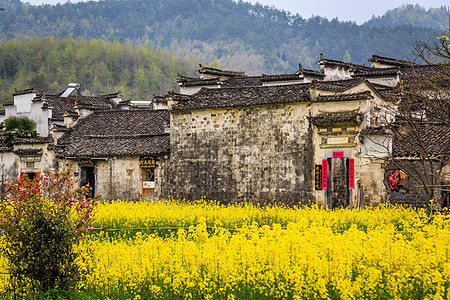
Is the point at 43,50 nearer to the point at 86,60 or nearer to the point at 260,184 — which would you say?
the point at 86,60

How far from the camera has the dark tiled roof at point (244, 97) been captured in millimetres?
25328

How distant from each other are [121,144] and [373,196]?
13211 millimetres

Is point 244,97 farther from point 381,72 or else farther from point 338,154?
point 381,72

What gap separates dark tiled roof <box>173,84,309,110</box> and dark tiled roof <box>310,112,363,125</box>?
3.43 feet

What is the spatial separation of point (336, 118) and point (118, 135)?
12.8 m

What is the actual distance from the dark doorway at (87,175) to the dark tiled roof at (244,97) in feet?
22.1

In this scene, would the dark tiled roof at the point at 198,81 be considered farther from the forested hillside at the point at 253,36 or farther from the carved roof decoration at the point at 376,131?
the forested hillside at the point at 253,36

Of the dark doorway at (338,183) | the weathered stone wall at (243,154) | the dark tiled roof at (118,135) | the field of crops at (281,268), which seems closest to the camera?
the field of crops at (281,268)

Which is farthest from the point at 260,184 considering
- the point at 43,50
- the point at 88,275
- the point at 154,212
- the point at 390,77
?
the point at 43,50

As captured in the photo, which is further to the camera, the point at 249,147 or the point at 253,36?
the point at 253,36

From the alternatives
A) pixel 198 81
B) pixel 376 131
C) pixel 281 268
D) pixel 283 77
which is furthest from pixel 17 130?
pixel 281 268

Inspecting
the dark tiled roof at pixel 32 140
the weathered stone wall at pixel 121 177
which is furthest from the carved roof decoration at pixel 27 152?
the weathered stone wall at pixel 121 177

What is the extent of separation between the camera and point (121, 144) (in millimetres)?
30562

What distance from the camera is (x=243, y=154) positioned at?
86.2 ft
